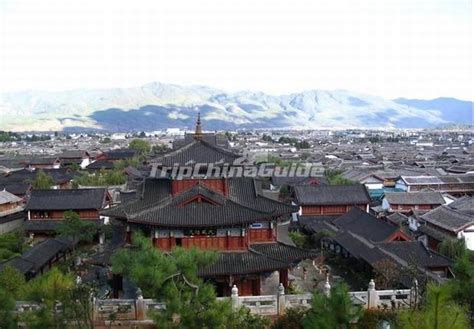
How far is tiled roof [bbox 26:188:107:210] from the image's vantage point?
51.7 m

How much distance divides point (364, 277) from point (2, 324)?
23.7 meters

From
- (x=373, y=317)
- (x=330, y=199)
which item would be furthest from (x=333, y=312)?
(x=330, y=199)

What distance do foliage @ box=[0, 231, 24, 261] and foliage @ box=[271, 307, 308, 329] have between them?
2861cm

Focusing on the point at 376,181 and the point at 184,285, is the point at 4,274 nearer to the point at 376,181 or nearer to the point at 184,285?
the point at 184,285

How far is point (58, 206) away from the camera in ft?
170

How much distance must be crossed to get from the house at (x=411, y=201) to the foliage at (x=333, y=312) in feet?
157

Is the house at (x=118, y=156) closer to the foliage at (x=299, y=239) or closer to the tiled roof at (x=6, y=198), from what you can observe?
the tiled roof at (x=6, y=198)

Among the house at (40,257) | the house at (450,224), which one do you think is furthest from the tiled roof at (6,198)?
the house at (450,224)

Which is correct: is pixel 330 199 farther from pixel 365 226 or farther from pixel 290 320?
pixel 290 320

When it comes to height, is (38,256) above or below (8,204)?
above

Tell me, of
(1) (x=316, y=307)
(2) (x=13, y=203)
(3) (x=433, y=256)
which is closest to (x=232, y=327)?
(1) (x=316, y=307)

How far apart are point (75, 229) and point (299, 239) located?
19.7 meters

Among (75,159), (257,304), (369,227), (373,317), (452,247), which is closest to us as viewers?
(373,317)

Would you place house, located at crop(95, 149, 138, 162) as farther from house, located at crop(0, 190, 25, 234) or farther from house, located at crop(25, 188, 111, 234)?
house, located at crop(25, 188, 111, 234)
